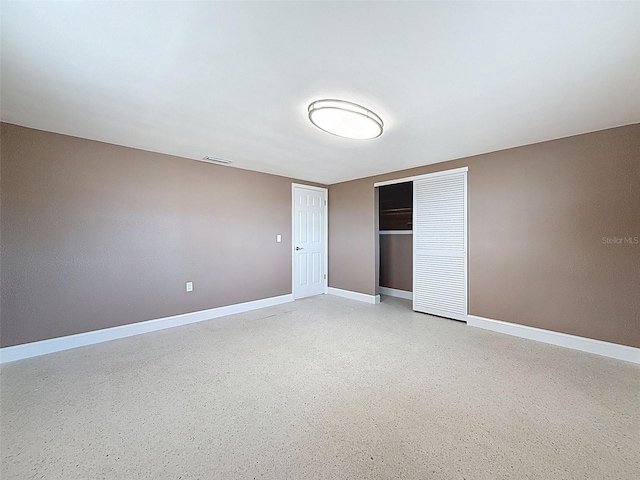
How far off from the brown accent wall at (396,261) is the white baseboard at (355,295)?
0.77 m

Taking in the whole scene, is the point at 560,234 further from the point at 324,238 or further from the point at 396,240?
the point at 324,238

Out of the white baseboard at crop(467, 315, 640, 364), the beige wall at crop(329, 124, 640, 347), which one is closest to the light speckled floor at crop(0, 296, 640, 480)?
the white baseboard at crop(467, 315, 640, 364)

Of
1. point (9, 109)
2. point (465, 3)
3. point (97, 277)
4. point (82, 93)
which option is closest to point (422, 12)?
point (465, 3)

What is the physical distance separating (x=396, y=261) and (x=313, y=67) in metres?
4.42

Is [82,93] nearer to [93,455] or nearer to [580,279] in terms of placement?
[93,455]

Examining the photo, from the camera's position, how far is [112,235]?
3.25m

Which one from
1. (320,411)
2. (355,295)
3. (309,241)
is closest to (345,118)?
(320,411)

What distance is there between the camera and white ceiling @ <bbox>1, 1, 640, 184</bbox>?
134 cm

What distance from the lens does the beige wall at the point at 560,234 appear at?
268 centimetres

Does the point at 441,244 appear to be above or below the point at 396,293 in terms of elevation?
above

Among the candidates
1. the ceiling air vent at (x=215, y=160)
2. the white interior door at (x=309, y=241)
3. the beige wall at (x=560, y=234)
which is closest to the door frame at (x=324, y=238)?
the white interior door at (x=309, y=241)

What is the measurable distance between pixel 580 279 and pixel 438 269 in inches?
61.2

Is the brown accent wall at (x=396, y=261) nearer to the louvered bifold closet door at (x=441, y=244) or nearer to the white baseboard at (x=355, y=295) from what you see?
the white baseboard at (x=355, y=295)

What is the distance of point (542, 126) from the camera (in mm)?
2670
